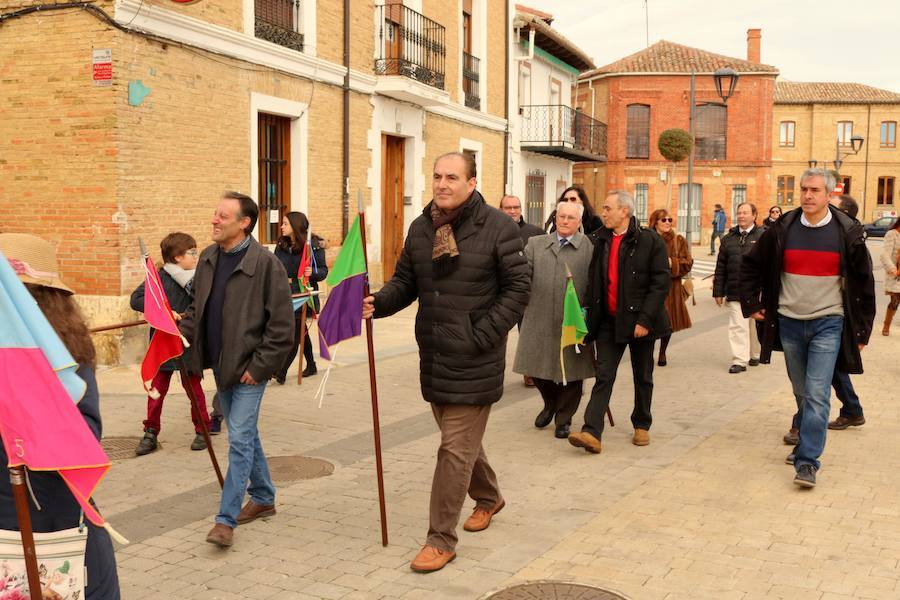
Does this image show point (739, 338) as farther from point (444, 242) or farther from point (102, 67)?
point (102, 67)

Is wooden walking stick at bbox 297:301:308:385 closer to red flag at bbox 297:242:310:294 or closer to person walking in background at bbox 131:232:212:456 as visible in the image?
red flag at bbox 297:242:310:294

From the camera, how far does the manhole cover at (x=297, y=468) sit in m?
6.39

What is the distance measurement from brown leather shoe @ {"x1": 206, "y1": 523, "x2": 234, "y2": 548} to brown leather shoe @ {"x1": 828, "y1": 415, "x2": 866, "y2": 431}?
5.00 meters

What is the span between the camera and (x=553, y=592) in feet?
14.3

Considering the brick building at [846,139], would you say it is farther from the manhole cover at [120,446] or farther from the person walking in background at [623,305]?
the manhole cover at [120,446]

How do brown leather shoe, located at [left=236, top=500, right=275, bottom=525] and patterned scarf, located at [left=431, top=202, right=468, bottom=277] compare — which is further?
brown leather shoe, located at [left=236, top=500, right=275, bottom=525]

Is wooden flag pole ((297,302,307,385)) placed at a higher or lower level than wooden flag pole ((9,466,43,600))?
lower

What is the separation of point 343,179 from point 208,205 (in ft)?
13.3

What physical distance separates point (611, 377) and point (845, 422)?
2.14 metres

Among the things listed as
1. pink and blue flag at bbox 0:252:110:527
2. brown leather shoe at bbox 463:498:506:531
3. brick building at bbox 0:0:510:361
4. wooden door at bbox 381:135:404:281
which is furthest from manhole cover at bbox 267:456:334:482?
wooden door at bbox 381:135:404:281

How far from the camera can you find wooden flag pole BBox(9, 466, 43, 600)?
2605 mm

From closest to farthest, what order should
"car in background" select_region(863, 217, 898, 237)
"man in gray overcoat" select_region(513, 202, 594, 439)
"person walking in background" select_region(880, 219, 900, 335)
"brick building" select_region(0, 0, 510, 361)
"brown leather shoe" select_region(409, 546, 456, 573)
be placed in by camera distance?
"brown leather shoe" select_region(409, 546, 456, 573) → "man in gray overcoat" select_region(513, 202, 594, 439) → "brick building" select_region(0, 0, 510, 361) → "person walking in background" select_region(880, 219, 900, 335) → "car in background" select_region(863, 217, 898, 237)

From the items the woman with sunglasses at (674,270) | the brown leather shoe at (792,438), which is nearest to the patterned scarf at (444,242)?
the brown leather shoe at (792,438)

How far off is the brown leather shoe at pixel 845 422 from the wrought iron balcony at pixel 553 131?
19.5m
